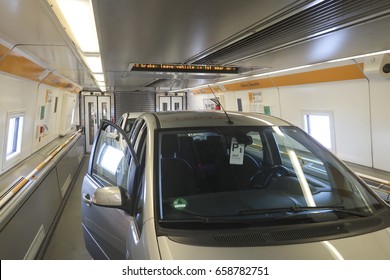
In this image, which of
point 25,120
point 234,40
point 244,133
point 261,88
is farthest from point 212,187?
point 261,88

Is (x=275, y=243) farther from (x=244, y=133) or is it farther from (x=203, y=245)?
(x=244, y=133)

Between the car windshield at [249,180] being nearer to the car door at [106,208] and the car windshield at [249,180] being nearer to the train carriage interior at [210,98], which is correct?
the train carriage interior at [210,98]

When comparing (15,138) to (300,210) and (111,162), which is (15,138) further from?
(300,210)

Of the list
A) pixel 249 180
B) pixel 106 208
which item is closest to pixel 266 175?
pixel 249 180

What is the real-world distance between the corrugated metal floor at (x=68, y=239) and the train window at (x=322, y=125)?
409 cm

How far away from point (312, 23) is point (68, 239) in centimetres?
452

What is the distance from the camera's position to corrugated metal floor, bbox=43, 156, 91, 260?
13.5 feet

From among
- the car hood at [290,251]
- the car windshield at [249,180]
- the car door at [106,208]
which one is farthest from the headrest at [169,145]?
the car hood at [290,251]

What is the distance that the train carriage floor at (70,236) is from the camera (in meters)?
4.07

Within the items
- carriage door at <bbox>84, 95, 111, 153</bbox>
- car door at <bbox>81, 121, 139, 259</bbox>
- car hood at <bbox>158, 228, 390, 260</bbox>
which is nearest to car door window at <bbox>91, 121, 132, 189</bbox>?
car door at <bbox>81, 121, 139, 259</bbox>

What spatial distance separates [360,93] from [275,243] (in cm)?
355

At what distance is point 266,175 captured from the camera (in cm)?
239

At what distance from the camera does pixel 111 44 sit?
10.4 feet

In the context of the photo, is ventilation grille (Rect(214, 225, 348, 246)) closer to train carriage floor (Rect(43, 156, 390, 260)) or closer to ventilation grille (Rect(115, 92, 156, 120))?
train carriage floor (Rect(43, 156, 390, 260))
